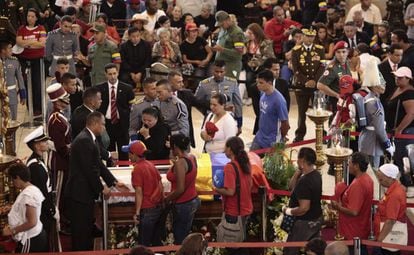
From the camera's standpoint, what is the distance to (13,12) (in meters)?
19.7

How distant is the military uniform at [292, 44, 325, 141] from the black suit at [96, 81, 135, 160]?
10.2ft

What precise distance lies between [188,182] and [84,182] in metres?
1.17

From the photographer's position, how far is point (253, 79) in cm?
1939

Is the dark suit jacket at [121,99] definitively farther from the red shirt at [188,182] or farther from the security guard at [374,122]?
the red shirt at [188,182]

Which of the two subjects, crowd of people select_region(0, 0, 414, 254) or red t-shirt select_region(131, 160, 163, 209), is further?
red t-shirt select_region(131, 160, 163, 209)

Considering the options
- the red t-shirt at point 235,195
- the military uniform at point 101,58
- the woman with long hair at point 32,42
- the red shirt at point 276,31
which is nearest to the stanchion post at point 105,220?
the red t-shirt at point 235,195

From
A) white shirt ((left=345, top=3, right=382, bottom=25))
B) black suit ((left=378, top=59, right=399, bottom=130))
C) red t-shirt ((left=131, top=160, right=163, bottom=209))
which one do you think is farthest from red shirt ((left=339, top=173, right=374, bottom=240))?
white shirt ((left=345, top=3, right=382, bottom=25))

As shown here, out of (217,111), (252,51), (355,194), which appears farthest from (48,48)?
(355,194)

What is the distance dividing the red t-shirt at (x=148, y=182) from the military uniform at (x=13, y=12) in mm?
8213

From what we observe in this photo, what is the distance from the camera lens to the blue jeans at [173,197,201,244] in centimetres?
1227

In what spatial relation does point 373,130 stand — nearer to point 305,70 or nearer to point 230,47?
point 305,70

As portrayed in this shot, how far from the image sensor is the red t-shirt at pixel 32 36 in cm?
1839

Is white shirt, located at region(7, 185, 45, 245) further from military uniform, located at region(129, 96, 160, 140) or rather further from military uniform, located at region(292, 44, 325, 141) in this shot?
military uniform, located at region(292, 44, 325, 141)

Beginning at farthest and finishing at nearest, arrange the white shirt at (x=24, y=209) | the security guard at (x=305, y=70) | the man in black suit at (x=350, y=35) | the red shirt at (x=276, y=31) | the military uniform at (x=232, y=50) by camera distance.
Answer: the red shirt at (x=276, y=31), the man in black suit at (x=350, y=35), the military uniform at (x=232, y=50), the security guard at (x=305, y=70), the white shirt at (x=24, y=209)
